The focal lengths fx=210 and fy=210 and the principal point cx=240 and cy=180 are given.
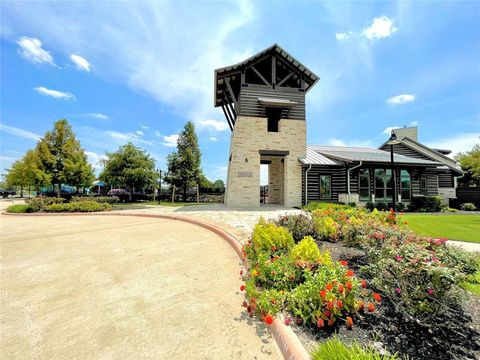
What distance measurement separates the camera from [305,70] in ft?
50.3

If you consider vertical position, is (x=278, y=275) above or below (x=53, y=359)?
above

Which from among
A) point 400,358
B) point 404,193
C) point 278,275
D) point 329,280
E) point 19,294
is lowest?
point 19,294

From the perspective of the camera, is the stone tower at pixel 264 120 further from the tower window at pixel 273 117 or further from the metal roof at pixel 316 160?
the metal roof at pixel 316 160

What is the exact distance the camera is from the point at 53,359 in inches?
79.4

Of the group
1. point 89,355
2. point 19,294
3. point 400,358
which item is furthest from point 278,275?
point 19,294

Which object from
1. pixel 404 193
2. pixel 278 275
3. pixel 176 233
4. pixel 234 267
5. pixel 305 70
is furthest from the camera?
pixel 404 193

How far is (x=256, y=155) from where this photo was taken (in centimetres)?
1465

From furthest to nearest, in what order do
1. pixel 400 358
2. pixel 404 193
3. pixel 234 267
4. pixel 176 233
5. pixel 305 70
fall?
pixel 404 193
pixel 305 70
pixel 176 233
pixel 234 267
pixel 400 358

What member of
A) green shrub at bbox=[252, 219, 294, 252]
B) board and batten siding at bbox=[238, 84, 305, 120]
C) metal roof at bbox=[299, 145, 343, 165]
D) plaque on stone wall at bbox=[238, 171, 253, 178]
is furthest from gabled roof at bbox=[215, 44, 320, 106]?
green shrub at bbox=[252, 219, 294, 252]

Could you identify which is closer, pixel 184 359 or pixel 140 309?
pixel 184 359

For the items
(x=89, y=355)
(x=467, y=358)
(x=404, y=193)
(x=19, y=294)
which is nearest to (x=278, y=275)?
(x=467, y=358)

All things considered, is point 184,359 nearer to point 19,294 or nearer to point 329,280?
point 329,280

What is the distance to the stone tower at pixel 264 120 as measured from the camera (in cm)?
1441

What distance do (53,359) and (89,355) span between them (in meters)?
0.32
